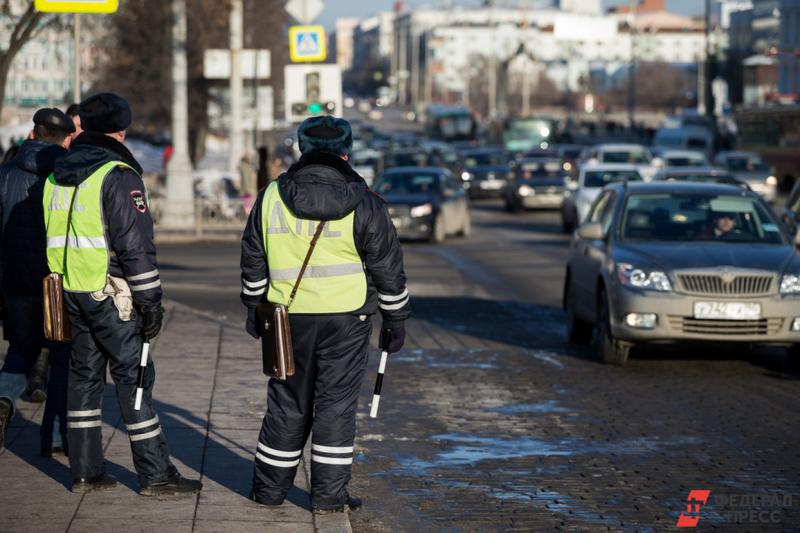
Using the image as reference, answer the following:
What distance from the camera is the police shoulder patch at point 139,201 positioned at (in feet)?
24.2

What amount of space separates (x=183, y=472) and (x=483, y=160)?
46.1 metres

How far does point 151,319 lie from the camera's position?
289 inches

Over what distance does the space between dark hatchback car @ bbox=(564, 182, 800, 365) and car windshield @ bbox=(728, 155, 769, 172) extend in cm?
3410

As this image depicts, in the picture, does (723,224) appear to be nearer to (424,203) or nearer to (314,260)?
(314,260)

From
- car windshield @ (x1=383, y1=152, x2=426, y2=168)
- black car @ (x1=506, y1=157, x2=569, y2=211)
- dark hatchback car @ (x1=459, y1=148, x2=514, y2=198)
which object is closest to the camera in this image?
black car @ (x1=506, y1=157, x2=569, y2=211)

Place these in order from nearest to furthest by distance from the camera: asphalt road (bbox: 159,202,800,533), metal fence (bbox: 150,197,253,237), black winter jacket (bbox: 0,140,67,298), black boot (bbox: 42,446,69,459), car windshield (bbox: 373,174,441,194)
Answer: asphalt road (bbox: 159,202,800,533)
black boot (bbox: 42,446,69,459)
black winter jacket (bbox: 0,140,67,298)
metal fence (bbox: 150,197,253,237)
car windshield (bbox: 373,174,441,194)

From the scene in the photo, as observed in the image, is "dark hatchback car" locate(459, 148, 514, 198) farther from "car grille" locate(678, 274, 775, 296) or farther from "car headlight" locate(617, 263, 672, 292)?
"car grille" locate(678, 274, 775, 296)

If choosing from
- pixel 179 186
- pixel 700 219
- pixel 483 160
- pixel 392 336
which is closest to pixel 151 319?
pixel 392 336

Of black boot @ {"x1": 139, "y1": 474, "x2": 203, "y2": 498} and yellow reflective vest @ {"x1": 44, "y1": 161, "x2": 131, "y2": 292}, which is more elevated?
yellow reflective vest @ {"x1": 44, "y1": 161, "x2": 131, "y2": 292}

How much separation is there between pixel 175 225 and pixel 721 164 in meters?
21.9

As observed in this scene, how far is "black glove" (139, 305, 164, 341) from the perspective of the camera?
7348mm

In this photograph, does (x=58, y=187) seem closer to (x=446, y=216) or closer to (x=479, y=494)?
(x=479, y=494)

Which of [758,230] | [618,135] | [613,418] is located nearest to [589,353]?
[758,230]

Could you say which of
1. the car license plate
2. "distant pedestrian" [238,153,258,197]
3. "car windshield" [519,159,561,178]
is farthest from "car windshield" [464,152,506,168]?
the car license plate
